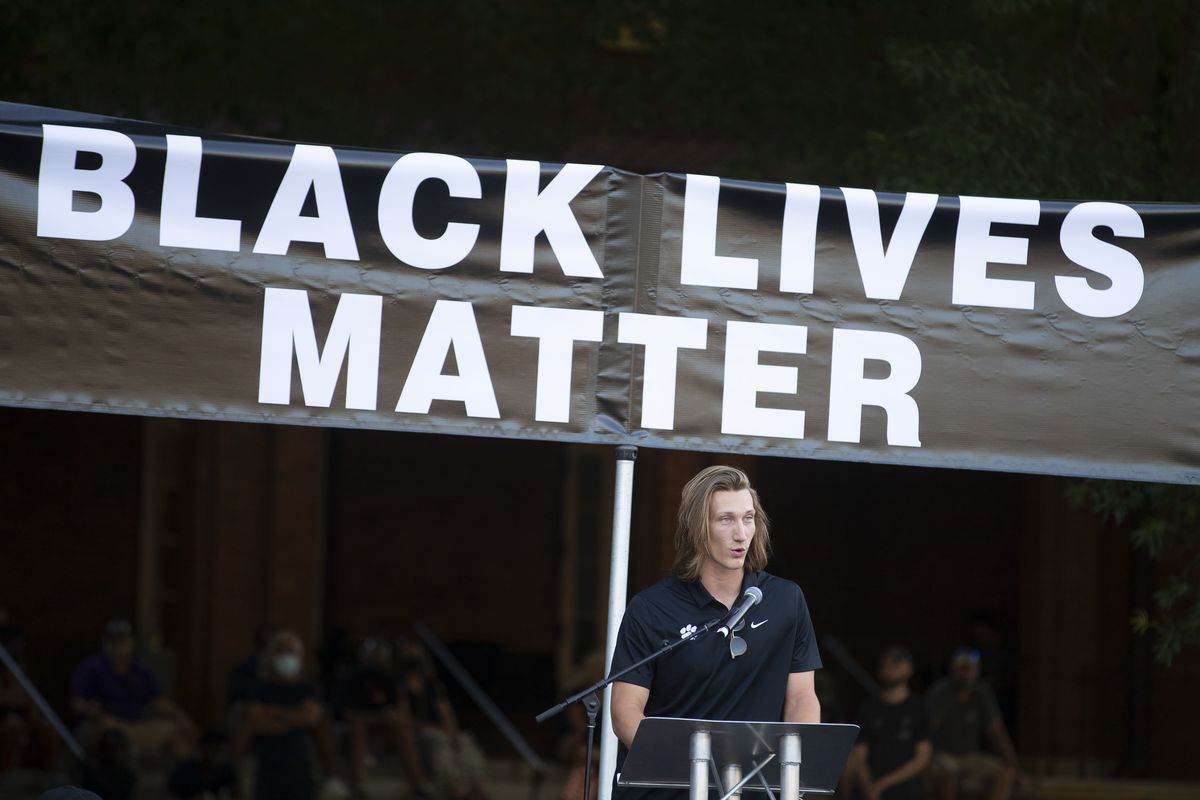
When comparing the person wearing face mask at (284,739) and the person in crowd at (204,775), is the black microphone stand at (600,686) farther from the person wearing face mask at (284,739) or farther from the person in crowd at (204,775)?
the person in crowd at (204,775)

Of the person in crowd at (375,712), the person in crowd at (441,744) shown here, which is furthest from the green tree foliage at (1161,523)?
the person in crowd at (375,712)

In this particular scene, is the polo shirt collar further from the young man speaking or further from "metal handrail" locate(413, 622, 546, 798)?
"metal handrail" locate(413, 622, 546, 798)

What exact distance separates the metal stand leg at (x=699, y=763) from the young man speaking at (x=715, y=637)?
17.9 inches

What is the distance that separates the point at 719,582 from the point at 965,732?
28.4 ft

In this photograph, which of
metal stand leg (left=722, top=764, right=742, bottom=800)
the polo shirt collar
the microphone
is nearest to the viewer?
metal stand leg (left=722, top=764, right=742, bottom=800)

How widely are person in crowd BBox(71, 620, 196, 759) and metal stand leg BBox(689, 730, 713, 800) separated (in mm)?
9914

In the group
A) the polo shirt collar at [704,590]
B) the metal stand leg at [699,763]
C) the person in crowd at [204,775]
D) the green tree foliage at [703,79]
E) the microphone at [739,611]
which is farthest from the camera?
the person in crowd at [204,775]

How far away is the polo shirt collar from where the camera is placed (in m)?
4.76

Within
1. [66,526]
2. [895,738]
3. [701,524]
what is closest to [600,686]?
[701,524]

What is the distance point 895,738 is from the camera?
11.3 m

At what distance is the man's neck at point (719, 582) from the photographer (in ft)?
15.7

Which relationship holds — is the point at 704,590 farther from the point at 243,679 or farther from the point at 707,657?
the point at 243,679

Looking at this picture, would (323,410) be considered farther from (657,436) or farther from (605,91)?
(605,91)

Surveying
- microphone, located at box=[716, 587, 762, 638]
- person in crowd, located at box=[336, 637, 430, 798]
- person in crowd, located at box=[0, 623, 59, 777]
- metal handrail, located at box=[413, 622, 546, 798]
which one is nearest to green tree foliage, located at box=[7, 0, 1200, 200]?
microphone, located at box=[716, 587, 762, 638]
